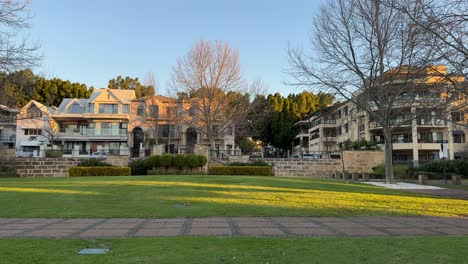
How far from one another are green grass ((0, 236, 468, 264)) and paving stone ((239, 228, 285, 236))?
61cm

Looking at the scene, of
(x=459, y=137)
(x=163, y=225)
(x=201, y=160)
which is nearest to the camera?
(x=163, y=225)

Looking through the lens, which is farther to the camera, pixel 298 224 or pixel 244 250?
pixel 298 224

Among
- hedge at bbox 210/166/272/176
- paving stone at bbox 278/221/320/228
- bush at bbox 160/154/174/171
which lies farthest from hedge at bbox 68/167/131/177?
paving stone at bbox 278/221/320/228

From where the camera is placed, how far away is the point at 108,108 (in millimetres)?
59188

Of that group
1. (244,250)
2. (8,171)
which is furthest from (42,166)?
(244,250)

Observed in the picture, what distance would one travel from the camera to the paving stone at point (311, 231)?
284 inches

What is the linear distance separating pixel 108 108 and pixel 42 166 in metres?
27.9

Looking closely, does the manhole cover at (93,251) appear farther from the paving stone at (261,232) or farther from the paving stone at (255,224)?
the paving stone at (255,224)

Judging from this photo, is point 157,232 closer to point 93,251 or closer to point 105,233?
point 105,233

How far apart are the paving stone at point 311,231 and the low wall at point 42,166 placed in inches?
1127

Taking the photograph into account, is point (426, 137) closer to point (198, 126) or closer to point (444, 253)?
point (198, 126)

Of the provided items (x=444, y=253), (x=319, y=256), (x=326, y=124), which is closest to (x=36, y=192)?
(x=319, y=256)

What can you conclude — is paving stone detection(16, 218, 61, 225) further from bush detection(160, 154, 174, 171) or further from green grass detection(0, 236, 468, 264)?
bush detection(160, 154, 174, 171)

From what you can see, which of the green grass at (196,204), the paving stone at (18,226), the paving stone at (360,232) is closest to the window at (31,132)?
the green grass at (196,204)
